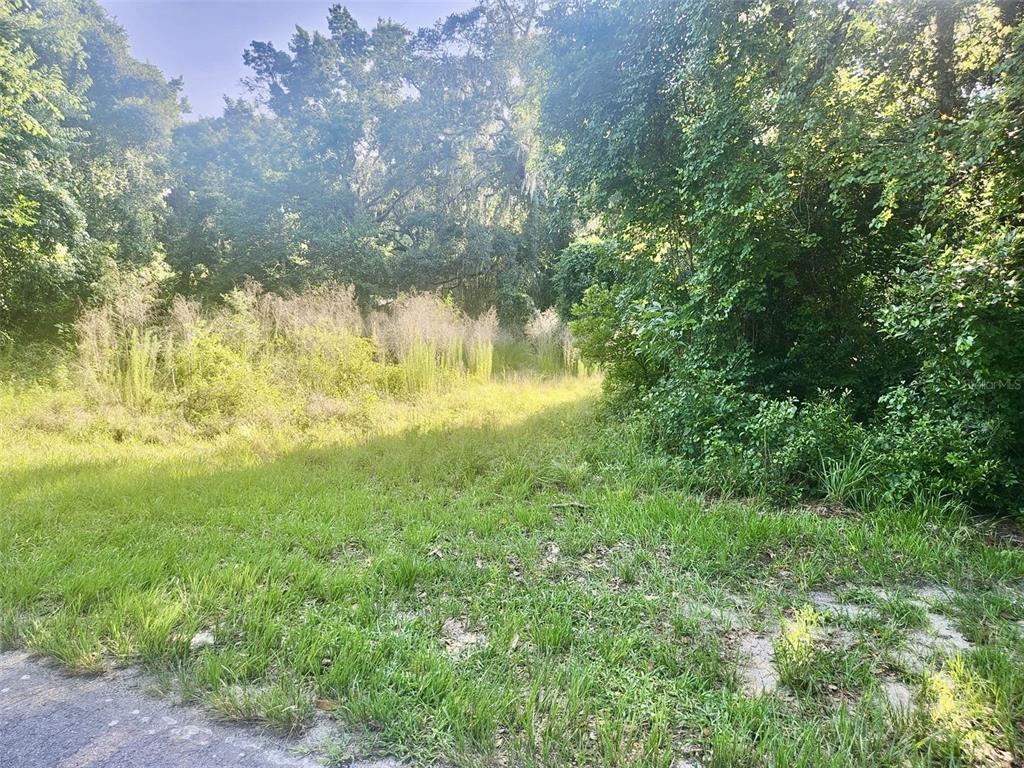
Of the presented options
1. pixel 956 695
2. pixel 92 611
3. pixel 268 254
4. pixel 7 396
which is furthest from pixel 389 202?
pixel 956 695

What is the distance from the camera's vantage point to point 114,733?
1.40 m

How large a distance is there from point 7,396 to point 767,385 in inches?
358

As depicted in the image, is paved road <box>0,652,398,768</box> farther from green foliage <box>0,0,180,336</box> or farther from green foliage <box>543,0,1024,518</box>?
green foliage <box>0,0,180,336</box>

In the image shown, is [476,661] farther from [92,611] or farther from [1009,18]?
[1009,18]

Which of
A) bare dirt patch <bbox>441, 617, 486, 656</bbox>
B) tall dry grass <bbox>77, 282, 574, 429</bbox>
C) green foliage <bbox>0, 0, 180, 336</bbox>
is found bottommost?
bare dirt patch <bbox>441, 617, 486, 656</bbox>

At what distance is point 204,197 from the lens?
13.4 m

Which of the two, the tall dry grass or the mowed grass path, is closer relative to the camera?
the mowed grass path

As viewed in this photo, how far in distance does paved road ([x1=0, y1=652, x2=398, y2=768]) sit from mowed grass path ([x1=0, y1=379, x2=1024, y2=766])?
72 mm

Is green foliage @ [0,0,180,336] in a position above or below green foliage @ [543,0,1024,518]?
above

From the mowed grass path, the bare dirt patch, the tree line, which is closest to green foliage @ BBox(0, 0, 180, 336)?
the tree line

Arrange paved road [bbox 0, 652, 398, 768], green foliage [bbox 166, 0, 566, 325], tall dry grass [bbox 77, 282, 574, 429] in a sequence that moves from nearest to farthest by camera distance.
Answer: paved road [bbox 0, 652, 398, 768] → tall dry grass [bbox 77, 282, 574, 429] → green foliage [bbox 166, 0, 566, 325]

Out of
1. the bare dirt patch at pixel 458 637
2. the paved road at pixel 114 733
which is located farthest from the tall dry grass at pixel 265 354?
the bare dirt patch at pixel 458 637

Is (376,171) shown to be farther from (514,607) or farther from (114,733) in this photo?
(114,733)

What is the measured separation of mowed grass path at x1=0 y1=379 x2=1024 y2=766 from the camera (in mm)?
1369
